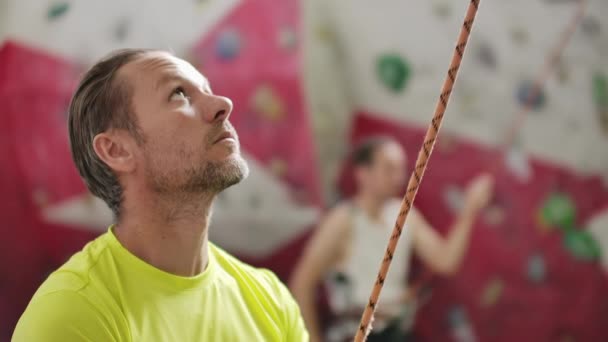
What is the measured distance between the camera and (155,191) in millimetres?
961

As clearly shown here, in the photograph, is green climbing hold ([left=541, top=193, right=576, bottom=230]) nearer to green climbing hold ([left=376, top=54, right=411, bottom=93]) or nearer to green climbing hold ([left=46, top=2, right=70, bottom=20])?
green climbing hold ([left=376, top=54, right=411, bottom=93])

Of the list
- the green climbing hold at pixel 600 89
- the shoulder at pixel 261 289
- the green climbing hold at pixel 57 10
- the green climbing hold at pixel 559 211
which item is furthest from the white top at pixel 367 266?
the shoulder at pixel 261 289

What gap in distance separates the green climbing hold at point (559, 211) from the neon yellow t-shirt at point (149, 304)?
59.5 inches

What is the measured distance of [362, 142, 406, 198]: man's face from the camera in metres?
2.17

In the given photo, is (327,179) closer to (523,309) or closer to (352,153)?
(352,153)

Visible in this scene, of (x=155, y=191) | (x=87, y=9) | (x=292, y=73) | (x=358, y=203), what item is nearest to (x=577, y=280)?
(x=358, y=203)

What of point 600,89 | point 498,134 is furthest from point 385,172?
point 600,89

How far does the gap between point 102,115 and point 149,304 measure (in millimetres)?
254

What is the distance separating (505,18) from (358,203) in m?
0.70

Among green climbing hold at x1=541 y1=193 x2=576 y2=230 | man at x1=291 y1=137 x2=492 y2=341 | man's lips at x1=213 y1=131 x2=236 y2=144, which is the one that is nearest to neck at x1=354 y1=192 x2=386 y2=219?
man at x1=291 y1=137 x2=492 y2=341

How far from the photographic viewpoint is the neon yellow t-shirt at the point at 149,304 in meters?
0.79

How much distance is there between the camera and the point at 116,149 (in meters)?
0.97

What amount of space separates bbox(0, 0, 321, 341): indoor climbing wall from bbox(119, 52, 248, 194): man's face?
1.02 m

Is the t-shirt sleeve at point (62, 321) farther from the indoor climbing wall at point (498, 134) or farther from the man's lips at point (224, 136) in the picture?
the indoor climbing wall at point (498, 134)
